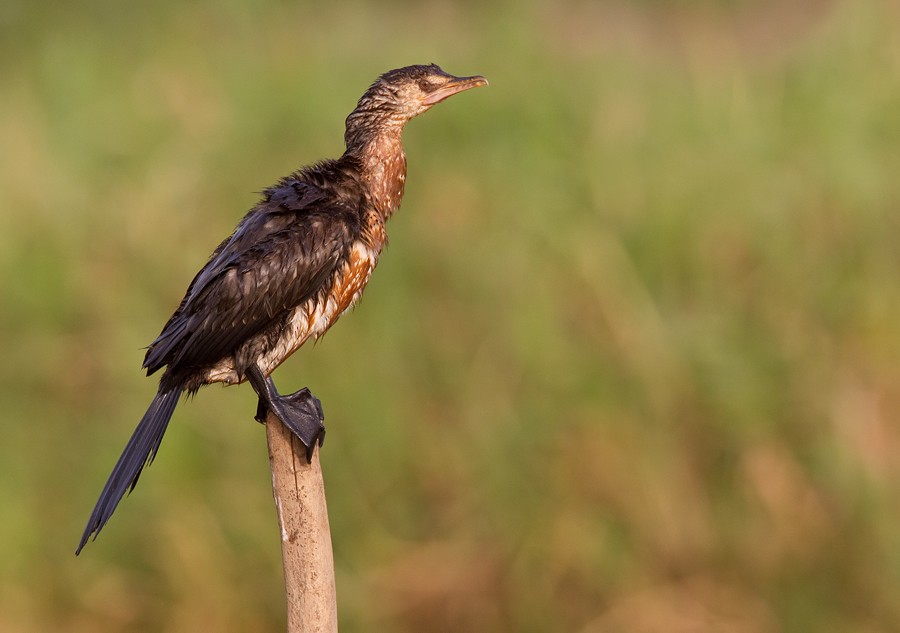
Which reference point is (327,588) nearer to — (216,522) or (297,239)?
(297,239)

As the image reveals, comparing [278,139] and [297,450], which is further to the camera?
[278,139]

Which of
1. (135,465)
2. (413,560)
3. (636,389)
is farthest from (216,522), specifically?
(135,465)

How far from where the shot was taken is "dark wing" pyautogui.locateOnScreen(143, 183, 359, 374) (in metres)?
3.08

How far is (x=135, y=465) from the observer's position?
3006 millimetres

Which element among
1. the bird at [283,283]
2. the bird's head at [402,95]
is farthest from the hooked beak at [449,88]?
the bird at [283,283]

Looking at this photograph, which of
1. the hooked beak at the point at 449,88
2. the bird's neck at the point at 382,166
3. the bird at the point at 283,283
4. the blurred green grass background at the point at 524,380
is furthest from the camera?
the blurred green grass background at the point at 524,380

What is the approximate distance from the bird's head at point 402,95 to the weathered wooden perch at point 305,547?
0.86m

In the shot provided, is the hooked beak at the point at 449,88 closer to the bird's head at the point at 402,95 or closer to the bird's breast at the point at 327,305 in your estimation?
the bird's head at the point at 402,95

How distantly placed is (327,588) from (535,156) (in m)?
3.41

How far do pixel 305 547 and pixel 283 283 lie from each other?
623 mm

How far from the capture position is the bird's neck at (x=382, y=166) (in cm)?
322

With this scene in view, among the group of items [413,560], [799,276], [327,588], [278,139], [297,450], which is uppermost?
[278,139]

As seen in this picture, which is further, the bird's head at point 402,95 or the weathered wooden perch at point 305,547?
the bird's head at point 402,95

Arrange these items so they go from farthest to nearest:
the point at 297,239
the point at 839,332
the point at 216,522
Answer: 1. the point at 839,332
2. the point at 216,522
3. the point at 297,239
